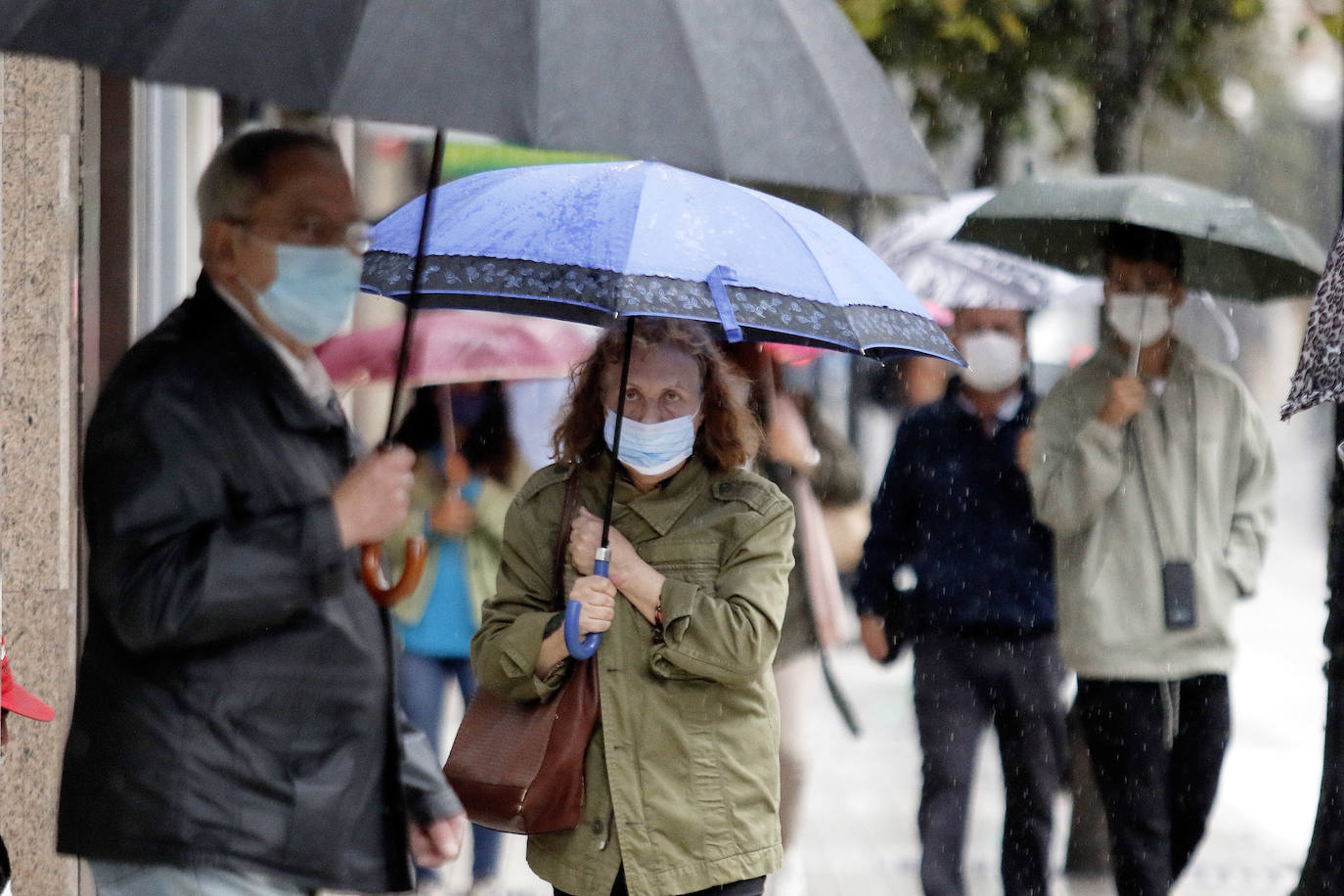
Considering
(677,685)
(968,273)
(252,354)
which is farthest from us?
(968,273)

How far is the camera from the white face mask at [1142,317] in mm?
5809

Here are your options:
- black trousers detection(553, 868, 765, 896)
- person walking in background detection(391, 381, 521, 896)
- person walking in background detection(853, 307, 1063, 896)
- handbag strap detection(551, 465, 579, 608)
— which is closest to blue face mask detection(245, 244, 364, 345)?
handbag strap detection(551, 465, 579, 608)

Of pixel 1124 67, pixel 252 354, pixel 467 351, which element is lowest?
pixel 252 354

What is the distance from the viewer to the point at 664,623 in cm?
390

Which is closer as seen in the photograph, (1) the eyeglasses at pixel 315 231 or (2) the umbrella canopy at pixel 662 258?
(1) the eyeglasses at pixel 315 231

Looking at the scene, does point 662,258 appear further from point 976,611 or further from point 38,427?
point 976,611

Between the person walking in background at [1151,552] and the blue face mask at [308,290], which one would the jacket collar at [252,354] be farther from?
the person walking in background at [1151,552]

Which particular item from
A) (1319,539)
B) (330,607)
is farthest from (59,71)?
(1319,539)

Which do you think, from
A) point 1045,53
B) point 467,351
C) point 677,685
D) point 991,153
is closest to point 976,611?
point 467,351

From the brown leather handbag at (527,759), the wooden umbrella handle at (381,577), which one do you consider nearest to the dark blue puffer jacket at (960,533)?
the brown leather handbag at (527,759)

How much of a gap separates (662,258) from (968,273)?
333 cm

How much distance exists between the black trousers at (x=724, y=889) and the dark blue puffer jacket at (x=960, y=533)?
2.06 m

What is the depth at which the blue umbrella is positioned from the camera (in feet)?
12.5

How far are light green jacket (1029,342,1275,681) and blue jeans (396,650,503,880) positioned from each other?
85.4 inches
